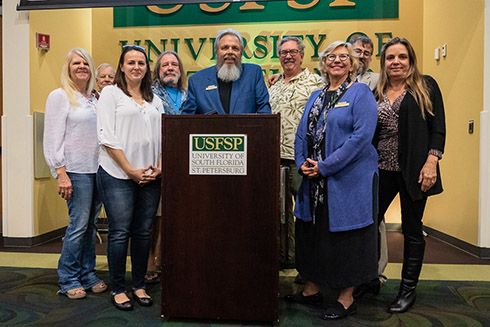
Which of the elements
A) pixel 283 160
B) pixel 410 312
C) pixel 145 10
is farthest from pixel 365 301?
pixel 145 10

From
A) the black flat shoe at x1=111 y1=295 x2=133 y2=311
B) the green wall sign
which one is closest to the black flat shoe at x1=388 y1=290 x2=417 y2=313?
the black flat shoe at x1=111 y1=295 x2=133 y2=311

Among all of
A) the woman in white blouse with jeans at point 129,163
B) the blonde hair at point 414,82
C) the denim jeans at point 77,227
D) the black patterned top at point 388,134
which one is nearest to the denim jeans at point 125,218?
the woman in white blouse with jeans at point 129,163

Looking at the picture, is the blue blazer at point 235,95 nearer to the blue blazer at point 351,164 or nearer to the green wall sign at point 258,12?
the blue blazer at point 351,164

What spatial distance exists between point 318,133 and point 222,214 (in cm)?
77

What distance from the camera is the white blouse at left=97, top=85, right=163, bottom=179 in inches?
94.0

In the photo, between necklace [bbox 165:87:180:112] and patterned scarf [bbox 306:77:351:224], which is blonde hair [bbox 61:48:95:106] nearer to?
necklace [bbox 165:87:180:112]

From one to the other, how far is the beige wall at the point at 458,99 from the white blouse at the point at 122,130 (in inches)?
134

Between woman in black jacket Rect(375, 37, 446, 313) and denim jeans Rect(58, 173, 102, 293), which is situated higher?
woman in black jacket Rect(375, 37, 446, 313)

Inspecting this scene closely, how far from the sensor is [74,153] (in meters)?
2.71

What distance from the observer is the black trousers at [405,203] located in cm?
248

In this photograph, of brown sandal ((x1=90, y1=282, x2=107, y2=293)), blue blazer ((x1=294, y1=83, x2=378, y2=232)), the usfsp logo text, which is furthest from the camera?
brown sandal ((x1=90, y1=282, x2=107, y2=293))

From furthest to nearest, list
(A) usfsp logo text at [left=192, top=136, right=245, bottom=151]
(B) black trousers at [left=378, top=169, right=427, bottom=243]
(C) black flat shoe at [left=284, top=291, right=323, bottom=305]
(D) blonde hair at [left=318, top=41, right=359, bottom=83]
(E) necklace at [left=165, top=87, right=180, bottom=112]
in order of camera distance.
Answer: (E) necklace at [left=165, top=87, right=180, bottom=112] < (C) black flat shoe at [left=284, top=291, right=323, bottom=305] < (B) black trousers at [left=378, top=169, right=427, bottom=243] < (D) blonde hair at [left=318, top=41, right=359, bottom=83] < (A) usfsp logo text at [left=192, top=136, right=245, bottom=151]

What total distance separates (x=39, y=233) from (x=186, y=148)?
313 centimetres

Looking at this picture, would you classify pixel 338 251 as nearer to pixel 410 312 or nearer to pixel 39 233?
pixel 410 312
